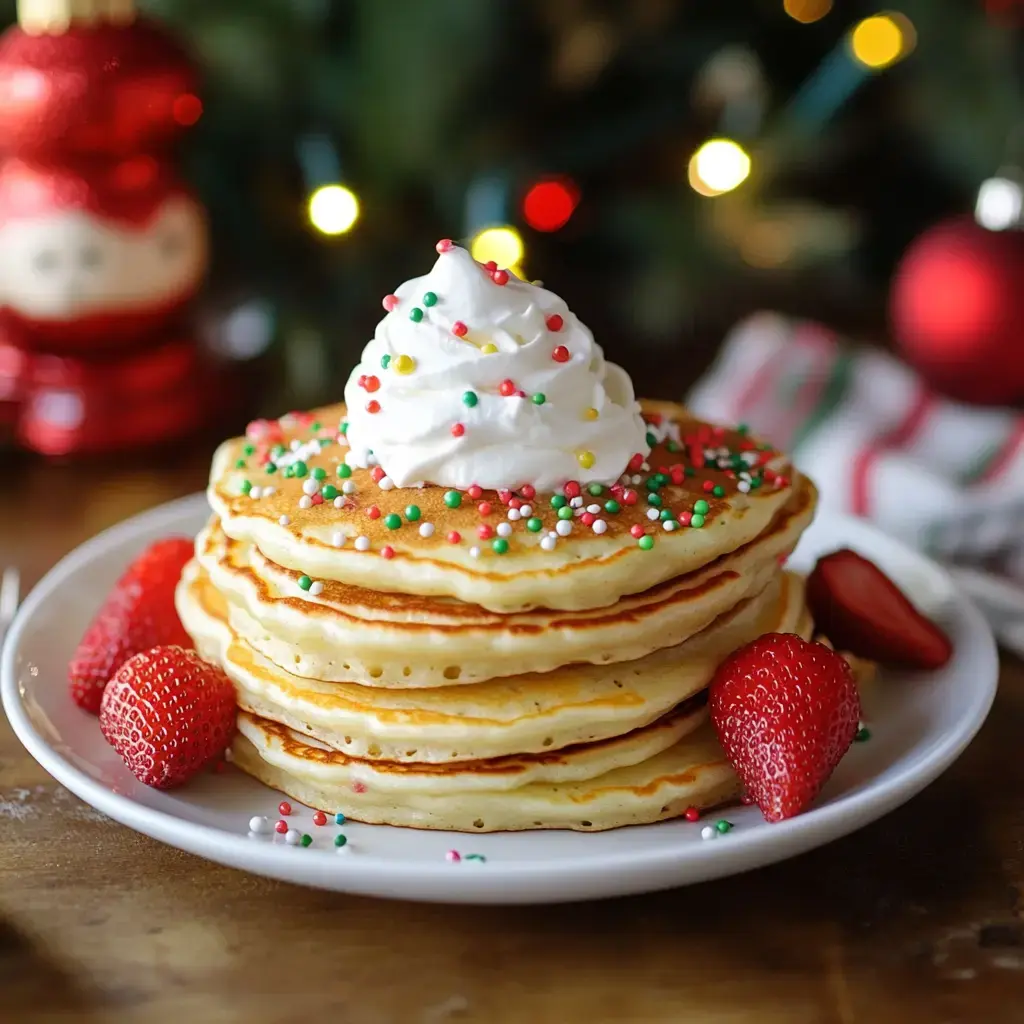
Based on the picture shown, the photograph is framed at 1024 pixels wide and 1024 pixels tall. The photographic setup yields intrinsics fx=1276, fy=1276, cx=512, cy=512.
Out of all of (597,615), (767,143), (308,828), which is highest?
(767,143)

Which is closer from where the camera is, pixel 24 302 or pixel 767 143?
pixel 24 302

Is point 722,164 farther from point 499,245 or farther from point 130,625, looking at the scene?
point 130,625

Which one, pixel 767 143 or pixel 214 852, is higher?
pixel 767 143

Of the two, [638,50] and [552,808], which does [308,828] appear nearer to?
[552,808]

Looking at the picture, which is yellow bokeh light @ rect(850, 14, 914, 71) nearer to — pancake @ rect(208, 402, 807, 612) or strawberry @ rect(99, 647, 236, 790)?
pancake @ rect(208, 402, 807, 612)

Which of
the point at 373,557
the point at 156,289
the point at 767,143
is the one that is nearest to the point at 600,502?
the point at 373,557

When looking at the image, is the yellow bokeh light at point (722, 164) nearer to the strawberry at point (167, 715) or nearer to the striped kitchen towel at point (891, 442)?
the striped kitchen towel at point (891, 442)

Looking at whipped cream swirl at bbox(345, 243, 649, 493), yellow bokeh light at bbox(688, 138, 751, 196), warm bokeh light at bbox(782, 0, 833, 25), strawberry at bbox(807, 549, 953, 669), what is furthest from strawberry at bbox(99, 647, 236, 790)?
warm bokeh light at bbox(782, 0, 833, 25)
